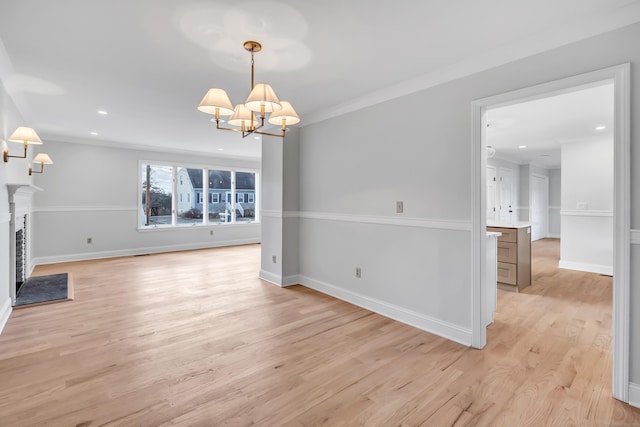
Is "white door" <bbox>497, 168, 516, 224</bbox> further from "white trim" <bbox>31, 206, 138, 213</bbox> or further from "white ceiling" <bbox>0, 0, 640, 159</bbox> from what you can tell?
"white trim" <bbox>31, 206, 138, 213</bbox>

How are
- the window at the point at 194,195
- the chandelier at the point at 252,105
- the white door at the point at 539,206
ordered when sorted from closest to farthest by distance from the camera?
the chandelier at the point at 252,105, the window at the point at 194,195, the white door at the point at 539,206

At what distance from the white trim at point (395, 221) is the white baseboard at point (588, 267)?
14.8 ft

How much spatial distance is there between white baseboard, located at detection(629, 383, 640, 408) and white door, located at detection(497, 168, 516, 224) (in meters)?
6.81

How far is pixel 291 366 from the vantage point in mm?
2424

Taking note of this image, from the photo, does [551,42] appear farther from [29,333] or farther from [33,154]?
[33,154]

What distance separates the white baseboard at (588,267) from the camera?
542 cm

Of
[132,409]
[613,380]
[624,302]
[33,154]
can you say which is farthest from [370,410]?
[33,154]

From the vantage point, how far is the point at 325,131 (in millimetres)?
4270

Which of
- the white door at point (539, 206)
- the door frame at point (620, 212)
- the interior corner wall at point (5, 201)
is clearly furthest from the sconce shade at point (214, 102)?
the white door at point (539, 206)

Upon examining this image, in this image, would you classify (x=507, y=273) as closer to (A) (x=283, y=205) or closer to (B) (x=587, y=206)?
(B) (x=587, y=206)

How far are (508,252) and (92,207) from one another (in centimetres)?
782

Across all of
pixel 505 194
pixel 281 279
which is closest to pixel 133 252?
pixel 281 279

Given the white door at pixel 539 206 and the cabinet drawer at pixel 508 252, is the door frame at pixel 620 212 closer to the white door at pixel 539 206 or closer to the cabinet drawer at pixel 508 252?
the cabinet drawer at pixel 508 252

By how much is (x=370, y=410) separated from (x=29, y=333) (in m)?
3.28
